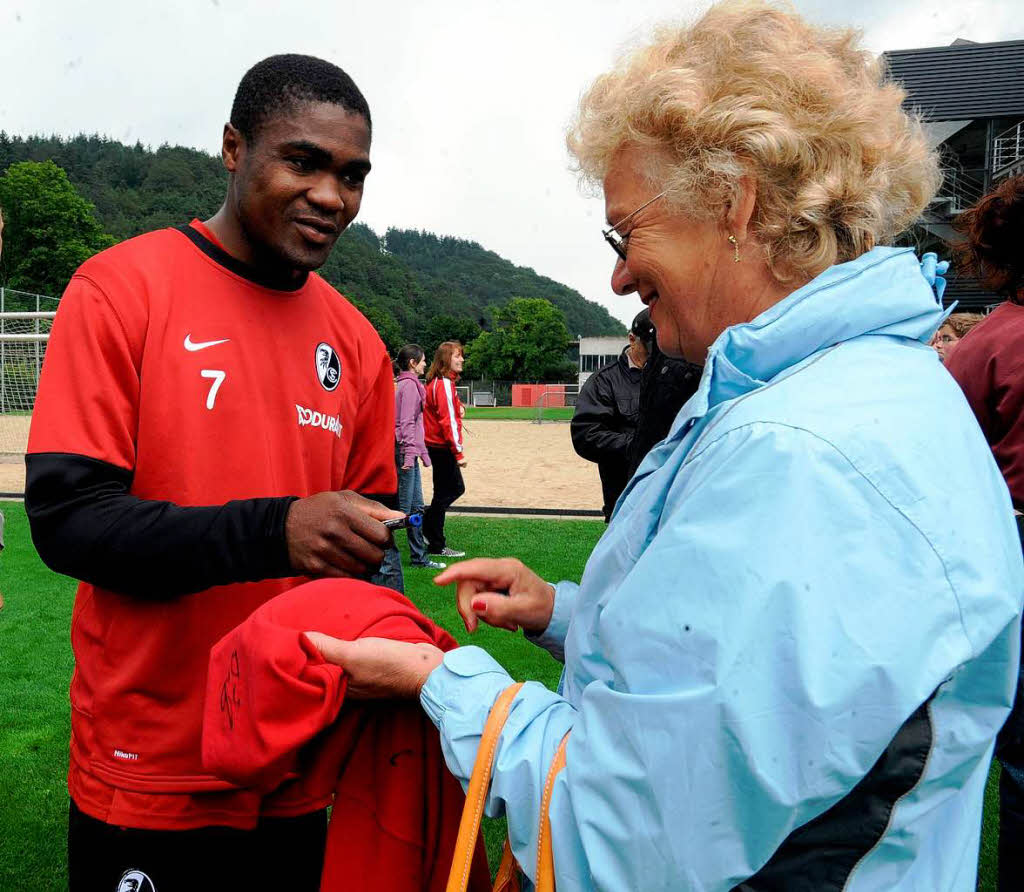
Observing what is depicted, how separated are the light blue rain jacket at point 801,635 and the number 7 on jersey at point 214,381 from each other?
3.34 ft

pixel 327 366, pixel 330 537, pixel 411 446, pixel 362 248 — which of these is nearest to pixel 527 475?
pixel 411 446

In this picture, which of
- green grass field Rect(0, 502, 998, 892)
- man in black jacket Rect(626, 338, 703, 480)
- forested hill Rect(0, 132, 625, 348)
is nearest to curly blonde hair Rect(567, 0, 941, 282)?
man in black jacket Rect(626, 338, 703, 480)

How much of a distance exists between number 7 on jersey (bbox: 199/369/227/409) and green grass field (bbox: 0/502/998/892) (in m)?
2.51

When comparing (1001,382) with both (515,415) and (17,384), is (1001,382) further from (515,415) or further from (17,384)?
(515,415)

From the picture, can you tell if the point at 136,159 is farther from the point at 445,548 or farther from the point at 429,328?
the point at 445,548

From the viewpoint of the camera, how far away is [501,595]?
6.02 feet

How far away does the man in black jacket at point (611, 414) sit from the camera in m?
6.03

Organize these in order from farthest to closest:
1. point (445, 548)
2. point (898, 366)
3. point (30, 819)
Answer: point (445, 548), point (30, 819), point (898, 366)

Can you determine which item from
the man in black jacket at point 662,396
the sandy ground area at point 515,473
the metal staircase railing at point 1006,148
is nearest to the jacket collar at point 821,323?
the man in black jacket at point 662,396

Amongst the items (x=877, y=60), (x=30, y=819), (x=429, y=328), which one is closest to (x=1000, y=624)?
(x=877, y=60)

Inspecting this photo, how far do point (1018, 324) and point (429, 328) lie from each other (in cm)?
10682

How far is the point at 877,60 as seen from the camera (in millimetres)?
1485

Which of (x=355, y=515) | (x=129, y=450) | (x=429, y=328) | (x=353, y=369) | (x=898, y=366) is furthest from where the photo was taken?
(x=429, y=328)

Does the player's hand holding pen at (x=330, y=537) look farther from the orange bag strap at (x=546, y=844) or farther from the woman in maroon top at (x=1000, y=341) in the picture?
the woman in maroon top at (x=1000, y=341)
